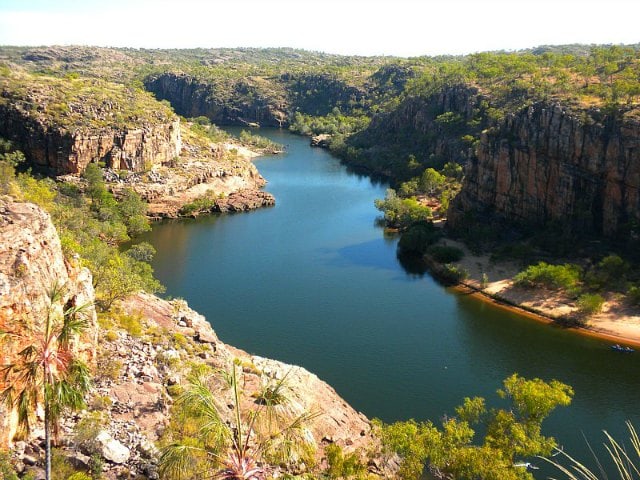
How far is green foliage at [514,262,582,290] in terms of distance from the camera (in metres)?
57.1

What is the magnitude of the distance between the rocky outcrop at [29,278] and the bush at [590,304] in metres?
42.9

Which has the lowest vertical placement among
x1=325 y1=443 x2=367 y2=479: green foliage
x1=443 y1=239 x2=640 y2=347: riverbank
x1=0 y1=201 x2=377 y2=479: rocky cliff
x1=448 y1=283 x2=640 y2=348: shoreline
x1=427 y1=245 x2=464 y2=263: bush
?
x1=448 y1=283 x2=640 y2=348: shoreline

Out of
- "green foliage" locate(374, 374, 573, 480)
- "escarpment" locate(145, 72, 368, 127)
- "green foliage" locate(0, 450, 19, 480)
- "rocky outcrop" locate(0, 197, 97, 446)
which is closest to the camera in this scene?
"green foliage" locate(0, 450, 19, 480)

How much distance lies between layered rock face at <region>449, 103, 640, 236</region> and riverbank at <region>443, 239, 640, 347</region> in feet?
32.8

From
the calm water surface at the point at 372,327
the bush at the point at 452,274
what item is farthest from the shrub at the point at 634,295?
the bush at the point at 452,274

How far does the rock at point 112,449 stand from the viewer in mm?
22719

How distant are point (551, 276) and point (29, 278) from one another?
161 feet

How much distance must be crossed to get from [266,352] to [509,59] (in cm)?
9988

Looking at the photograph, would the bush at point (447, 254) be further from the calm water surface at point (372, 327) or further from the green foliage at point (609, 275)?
the green foliage at point (609, 275)

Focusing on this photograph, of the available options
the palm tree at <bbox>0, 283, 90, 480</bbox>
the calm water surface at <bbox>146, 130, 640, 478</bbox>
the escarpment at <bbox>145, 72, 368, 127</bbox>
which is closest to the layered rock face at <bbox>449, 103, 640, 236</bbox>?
the calm water surface at <bbox>146, 130, 640, 478</bbox>

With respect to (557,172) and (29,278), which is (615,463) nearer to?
(29,278)

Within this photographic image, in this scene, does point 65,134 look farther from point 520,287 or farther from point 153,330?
point 520,287

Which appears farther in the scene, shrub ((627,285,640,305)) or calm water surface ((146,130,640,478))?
shrub ((627,285,640,305))

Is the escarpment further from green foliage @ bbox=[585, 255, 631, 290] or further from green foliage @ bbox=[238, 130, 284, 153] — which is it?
green foliage @ bbox=[585, 255, 631, 290]
